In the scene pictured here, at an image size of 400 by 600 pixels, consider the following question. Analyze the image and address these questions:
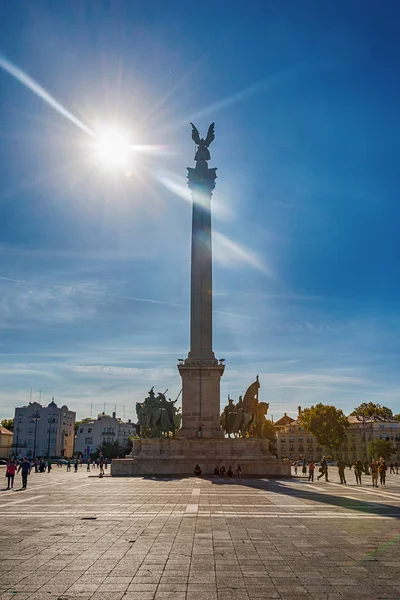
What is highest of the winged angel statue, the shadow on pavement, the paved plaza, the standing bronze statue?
the winged angel statue

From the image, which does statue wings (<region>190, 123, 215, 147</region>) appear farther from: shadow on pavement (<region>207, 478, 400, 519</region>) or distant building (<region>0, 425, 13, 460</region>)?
distant building (<region>0, 425, 13, 460</region>)

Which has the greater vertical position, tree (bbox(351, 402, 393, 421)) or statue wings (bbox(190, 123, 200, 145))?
statue wings (bbox(190, 123, 200, 145))

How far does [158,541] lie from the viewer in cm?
1138

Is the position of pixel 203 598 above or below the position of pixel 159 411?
below

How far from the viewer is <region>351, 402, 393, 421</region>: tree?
11744 cm

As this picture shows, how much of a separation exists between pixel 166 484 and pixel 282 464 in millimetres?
10975

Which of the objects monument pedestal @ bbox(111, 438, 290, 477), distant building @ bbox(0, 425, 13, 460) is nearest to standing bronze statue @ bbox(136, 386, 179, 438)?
monument pedestal @ bbox(111, 438, 290, 477)

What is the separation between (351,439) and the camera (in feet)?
385

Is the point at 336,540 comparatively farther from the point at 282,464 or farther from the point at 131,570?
the point at 282,464

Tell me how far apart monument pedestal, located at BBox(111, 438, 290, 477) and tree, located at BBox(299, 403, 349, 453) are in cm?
5747

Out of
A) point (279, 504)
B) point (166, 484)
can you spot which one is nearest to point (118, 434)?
point (166, 484)

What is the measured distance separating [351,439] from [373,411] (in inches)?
338

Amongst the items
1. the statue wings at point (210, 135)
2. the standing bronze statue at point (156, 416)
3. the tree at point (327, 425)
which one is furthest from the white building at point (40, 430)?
the statue wings at point (210, 135)

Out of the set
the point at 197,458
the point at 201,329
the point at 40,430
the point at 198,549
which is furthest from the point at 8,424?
the point at 198,549
